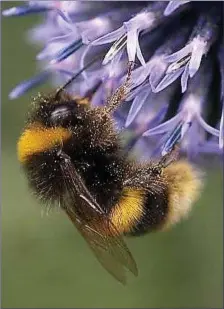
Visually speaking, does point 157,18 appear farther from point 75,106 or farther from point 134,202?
point 134,202

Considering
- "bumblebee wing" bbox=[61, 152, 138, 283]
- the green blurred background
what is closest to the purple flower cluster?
"bumblebee wing" bbox=[61, 152, 138, 283]

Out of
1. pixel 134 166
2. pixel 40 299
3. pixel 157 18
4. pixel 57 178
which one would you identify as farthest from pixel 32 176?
pixel 40 299

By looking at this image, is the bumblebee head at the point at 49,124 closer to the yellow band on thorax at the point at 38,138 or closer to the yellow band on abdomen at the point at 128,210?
the yellow band on thorax at the point at 38,138

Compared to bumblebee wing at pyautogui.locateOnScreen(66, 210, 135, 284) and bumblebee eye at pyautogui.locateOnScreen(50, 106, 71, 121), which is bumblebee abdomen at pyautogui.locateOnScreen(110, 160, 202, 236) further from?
bumblebee eye at pyautogui.locateOnScreen(50, 106, 71, 121)

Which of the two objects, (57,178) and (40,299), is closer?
(57,178)

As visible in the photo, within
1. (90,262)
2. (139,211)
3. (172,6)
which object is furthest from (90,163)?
(90,262)
